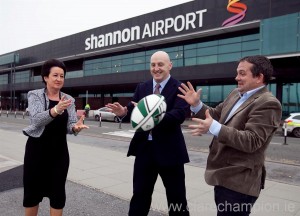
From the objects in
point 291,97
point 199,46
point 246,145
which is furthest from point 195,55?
point 246,145

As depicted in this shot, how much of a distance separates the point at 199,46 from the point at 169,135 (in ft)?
84.3

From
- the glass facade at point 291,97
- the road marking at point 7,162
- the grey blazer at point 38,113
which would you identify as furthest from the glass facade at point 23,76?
the grey blazer at point 38,113

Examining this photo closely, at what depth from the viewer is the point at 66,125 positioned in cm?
345

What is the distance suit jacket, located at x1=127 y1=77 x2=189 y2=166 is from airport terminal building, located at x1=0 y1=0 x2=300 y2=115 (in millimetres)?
18783

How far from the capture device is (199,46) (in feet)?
90.5

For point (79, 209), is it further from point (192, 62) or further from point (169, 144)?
point (192, 62)

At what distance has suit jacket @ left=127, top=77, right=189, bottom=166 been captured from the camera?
10.1ft

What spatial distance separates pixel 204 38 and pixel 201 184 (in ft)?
77.3

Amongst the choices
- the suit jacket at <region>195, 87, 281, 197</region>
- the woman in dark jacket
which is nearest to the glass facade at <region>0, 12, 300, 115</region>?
the suit jacket at <region>195, 87, 281, 197</region>

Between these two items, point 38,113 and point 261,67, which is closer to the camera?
point 261,67

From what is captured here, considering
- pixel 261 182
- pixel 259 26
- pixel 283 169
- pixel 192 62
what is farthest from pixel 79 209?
pixel 192 62

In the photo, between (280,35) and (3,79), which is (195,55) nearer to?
(280,35)

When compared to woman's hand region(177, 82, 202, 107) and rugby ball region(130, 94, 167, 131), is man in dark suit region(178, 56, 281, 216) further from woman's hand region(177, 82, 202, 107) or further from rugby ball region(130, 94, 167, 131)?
rugby ball region(130, 94, 167, 131)

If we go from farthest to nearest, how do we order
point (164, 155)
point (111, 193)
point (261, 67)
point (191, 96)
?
point (111, 193)
point (164, 155)
point (191, 96)
point (261, 67)
